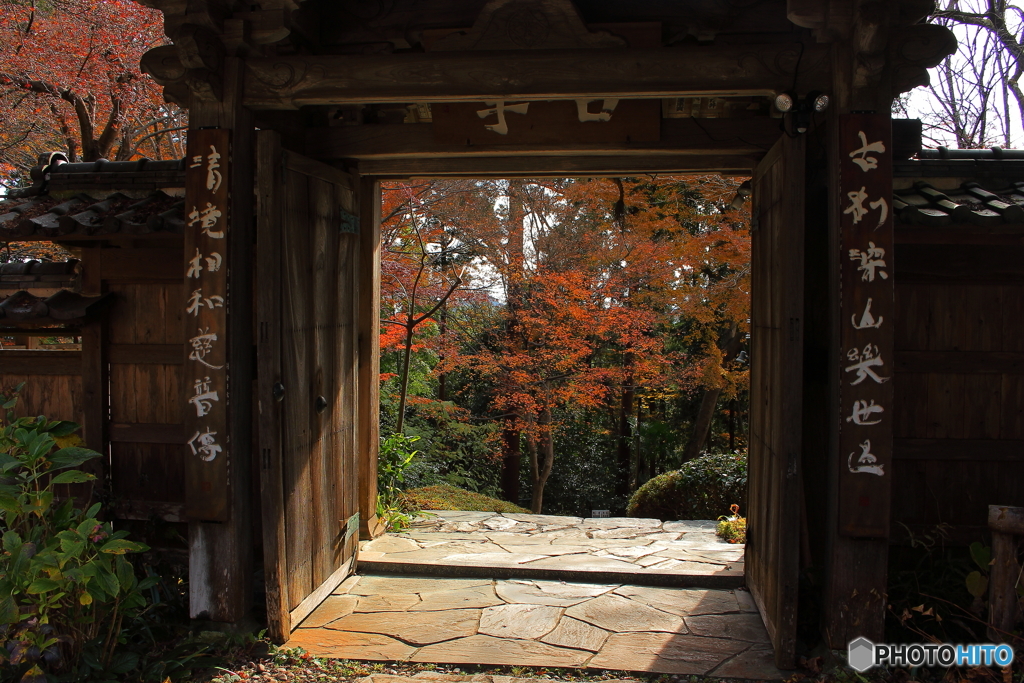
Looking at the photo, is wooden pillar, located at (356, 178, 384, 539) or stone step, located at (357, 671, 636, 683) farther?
wooden pillar, located at (356, 178, 384, 539)

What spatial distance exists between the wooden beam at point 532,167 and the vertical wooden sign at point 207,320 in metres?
1.76

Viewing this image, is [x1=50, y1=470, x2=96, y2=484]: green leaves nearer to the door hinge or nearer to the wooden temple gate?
the wooden temple gate

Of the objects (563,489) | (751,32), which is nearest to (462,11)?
(751,32)

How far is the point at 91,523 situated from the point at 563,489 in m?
15.7

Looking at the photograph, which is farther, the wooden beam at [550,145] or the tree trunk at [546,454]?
the tree trunk at [546,454]

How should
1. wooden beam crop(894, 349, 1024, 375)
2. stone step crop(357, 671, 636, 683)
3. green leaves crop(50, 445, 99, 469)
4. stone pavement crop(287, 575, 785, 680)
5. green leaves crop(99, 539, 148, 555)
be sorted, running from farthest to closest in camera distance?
wooden beam crop(894, 349, 1024, 375)
stone pavement crop(287, 575, 785, 680)
stone step crop(357, 671, 636, 683)
green leaves crop(50, 445, 99, 469)
green leaves crop(99, 539, 148, 555)

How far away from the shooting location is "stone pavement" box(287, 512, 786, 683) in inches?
179

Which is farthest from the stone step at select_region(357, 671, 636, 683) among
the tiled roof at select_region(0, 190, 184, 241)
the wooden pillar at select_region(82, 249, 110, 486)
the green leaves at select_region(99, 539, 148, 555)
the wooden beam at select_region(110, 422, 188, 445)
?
the tiled roof at select_region(0, 190, 184, 241)

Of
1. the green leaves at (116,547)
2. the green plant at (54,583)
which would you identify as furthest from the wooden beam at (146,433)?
the green leaves at (116,547)

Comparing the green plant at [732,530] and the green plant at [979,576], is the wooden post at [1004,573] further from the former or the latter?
the green plant at [732,530]

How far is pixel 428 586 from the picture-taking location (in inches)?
229

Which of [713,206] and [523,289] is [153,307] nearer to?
[523,289]

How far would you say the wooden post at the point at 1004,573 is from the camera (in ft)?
13.1

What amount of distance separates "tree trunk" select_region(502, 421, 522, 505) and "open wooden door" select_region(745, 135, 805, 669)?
1085 cm
